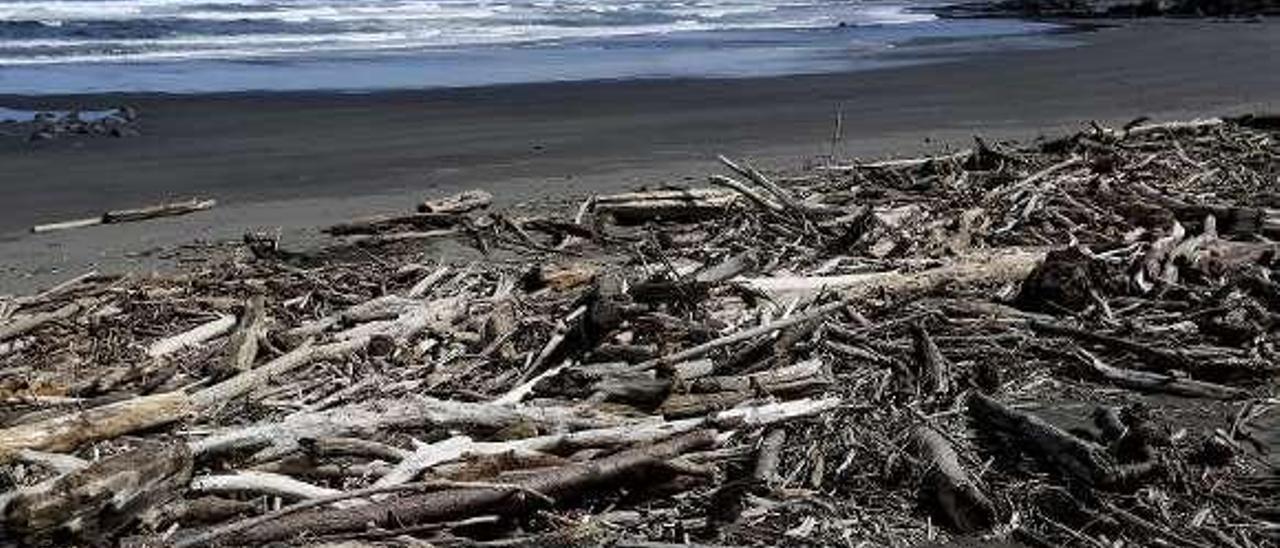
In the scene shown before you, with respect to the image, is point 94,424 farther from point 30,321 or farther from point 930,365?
point 930,365

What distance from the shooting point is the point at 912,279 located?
19.7 feet

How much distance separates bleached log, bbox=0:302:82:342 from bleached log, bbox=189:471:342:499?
2.15 meters

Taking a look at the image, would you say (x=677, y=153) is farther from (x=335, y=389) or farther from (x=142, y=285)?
(x=335, y=389)

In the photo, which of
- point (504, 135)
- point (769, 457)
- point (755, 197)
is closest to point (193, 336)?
point (769, 457)

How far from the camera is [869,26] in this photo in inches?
1405

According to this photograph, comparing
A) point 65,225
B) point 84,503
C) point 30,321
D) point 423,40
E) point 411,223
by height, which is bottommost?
point 423,40

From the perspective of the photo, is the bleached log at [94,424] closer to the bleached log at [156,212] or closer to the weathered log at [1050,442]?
the weathered log at [1050,442]

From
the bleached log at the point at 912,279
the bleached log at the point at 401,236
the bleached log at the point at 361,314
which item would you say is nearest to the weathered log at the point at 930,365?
the bleached log at the point at 912,279

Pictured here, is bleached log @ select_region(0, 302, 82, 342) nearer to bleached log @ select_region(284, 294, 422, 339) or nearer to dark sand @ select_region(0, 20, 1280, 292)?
bleached log @ select_region(284, 294, 422, 339)

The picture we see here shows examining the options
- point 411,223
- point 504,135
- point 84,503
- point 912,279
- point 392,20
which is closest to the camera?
point 84,503

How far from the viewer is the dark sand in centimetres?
1062

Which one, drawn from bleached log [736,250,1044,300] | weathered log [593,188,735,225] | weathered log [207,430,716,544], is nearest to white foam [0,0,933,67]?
weathered log [593,188,735,225]

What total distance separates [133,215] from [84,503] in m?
7.04

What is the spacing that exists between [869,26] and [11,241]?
1133 inches
